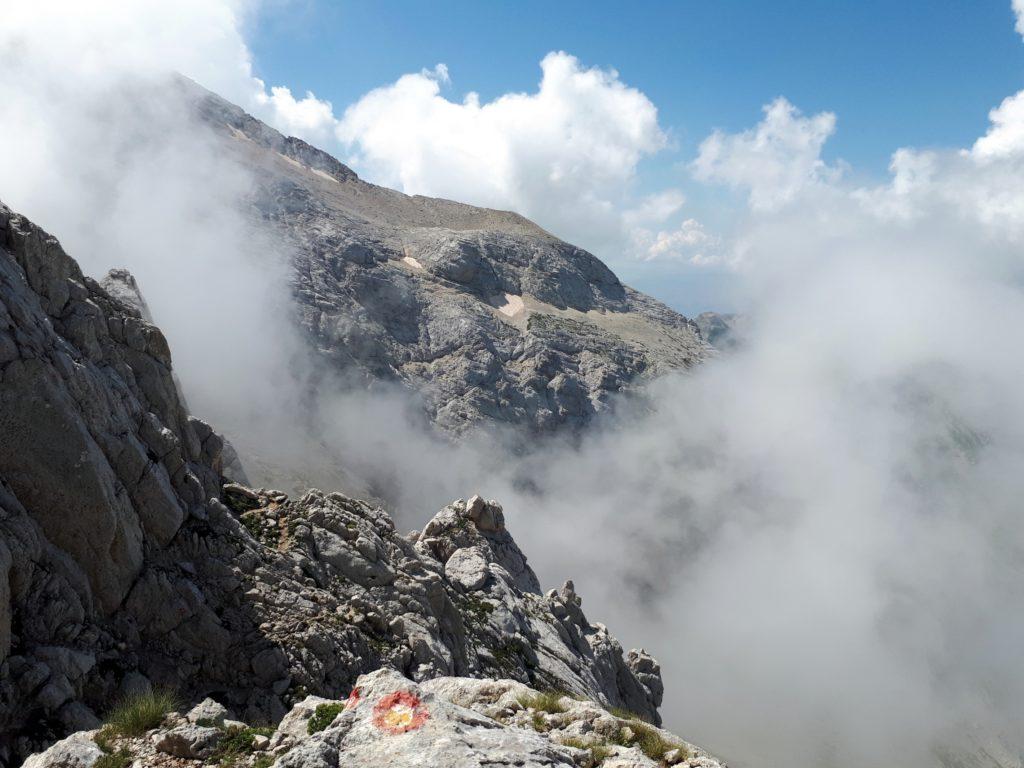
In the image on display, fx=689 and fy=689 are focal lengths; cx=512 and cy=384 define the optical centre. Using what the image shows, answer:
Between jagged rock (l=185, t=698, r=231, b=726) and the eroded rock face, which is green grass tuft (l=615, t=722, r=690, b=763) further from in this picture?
jagged rock (l=185, t=698, r=231, b=726)

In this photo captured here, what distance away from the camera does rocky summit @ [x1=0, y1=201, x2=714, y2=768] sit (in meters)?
14.5

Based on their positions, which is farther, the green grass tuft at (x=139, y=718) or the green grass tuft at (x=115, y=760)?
the green grass tuft at (x=139, y=718)

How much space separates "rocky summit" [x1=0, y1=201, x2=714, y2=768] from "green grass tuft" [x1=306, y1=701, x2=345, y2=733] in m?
0.05

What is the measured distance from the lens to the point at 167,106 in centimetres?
17688

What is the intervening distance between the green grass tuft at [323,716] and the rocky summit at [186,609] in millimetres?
51

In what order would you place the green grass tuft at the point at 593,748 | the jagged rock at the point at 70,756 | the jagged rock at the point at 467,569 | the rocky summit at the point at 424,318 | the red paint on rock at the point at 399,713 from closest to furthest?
the red paint on rock at the point at 399,713
the jagged rock at the point at 70,756
the green grass tuft at the point at 593,748
the jagged rock at the point at 467,569
the rocky summit at the point at 424,318

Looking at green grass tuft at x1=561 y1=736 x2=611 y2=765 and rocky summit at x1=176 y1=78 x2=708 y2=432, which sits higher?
rocky summit at x1=176 y1=78 x2=708 y2=432

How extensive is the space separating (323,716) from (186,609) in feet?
40.8

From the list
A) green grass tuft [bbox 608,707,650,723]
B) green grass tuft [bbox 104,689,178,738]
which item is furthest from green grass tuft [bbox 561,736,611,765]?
green grass tuft [bbox 104,689,178,738]

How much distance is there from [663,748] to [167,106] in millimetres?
201465

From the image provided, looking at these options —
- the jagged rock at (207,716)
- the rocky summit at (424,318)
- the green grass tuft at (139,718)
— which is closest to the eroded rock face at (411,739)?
the green grass tuft at (139,718)

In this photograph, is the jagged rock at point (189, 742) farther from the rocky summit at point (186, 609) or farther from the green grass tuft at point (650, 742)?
the green grass tuft at point (650, 742)

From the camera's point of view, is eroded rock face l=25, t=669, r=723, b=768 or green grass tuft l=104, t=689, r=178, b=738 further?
green grass tuft l=104, t=689, r=178, b=738

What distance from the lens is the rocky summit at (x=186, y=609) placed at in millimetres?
14539
